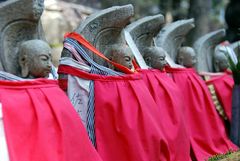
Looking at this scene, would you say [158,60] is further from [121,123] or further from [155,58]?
[121,123]

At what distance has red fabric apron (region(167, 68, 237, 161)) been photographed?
5219 millimetres

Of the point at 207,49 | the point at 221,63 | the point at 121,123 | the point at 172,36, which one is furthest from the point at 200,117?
the point at 121,123

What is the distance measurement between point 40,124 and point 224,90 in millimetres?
3038

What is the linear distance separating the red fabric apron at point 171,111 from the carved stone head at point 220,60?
1402 mm

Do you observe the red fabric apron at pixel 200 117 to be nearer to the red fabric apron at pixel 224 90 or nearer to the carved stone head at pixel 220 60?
the red fabric apron at pixel 224 90

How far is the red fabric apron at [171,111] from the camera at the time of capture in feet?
14.5

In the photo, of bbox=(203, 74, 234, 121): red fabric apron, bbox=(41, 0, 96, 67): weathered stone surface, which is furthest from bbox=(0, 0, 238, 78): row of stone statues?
bbox=(41, 0, 96, 67): weathered stone surface

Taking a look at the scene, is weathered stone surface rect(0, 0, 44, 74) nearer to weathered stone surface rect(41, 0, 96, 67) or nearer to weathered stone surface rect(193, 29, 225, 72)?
weathered stone surface rect(193, 29, 225, 72)

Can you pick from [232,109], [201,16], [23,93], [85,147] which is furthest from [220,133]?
[201,16]

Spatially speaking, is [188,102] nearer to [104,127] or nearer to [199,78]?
[199,78]

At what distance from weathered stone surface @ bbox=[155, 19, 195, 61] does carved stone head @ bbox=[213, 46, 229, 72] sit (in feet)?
1.98

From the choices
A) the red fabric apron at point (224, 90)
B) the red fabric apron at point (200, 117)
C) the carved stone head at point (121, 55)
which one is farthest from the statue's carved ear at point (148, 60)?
the red fabric apron at point (224, 90)

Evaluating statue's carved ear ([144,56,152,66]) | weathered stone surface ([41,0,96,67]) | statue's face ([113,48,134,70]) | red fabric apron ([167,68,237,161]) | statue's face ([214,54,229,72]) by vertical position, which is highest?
weathered stone surface ([41,0,96,67])

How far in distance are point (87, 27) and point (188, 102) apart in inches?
64.4
